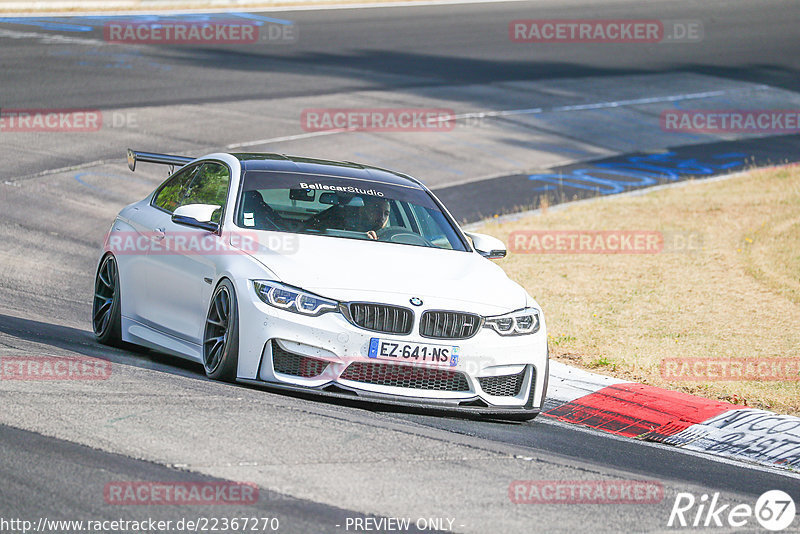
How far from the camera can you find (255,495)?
211 inches

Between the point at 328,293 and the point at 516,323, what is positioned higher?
the point at 328,293

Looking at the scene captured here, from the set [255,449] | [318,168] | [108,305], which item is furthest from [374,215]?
[255,449]

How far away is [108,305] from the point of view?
9.53m

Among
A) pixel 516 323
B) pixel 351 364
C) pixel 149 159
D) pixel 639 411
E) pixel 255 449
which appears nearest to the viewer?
pixel 255 449

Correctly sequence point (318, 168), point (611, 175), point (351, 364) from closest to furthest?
point (351, 364) < point (318, 168) < point (611, 175)

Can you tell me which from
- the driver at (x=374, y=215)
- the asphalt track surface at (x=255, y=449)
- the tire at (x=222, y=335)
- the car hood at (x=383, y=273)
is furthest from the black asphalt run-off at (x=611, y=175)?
the tire at (x=222, y=335)

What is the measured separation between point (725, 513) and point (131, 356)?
472cm

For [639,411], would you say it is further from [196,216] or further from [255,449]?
[255,449]

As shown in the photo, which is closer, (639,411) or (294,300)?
(294,300)

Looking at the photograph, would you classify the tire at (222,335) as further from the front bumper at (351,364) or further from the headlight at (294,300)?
the headlight at (294,300)

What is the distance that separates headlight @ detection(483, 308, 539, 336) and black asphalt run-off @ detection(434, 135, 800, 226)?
975 centimetres

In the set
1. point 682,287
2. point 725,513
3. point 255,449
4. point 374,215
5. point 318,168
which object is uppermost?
point 318,168

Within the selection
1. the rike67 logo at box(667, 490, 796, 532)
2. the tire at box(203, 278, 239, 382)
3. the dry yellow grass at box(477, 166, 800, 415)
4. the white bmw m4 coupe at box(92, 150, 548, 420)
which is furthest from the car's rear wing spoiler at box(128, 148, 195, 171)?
the rike67 logo at box(667, 490, 796, 532)

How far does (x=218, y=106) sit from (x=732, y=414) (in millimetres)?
16702
